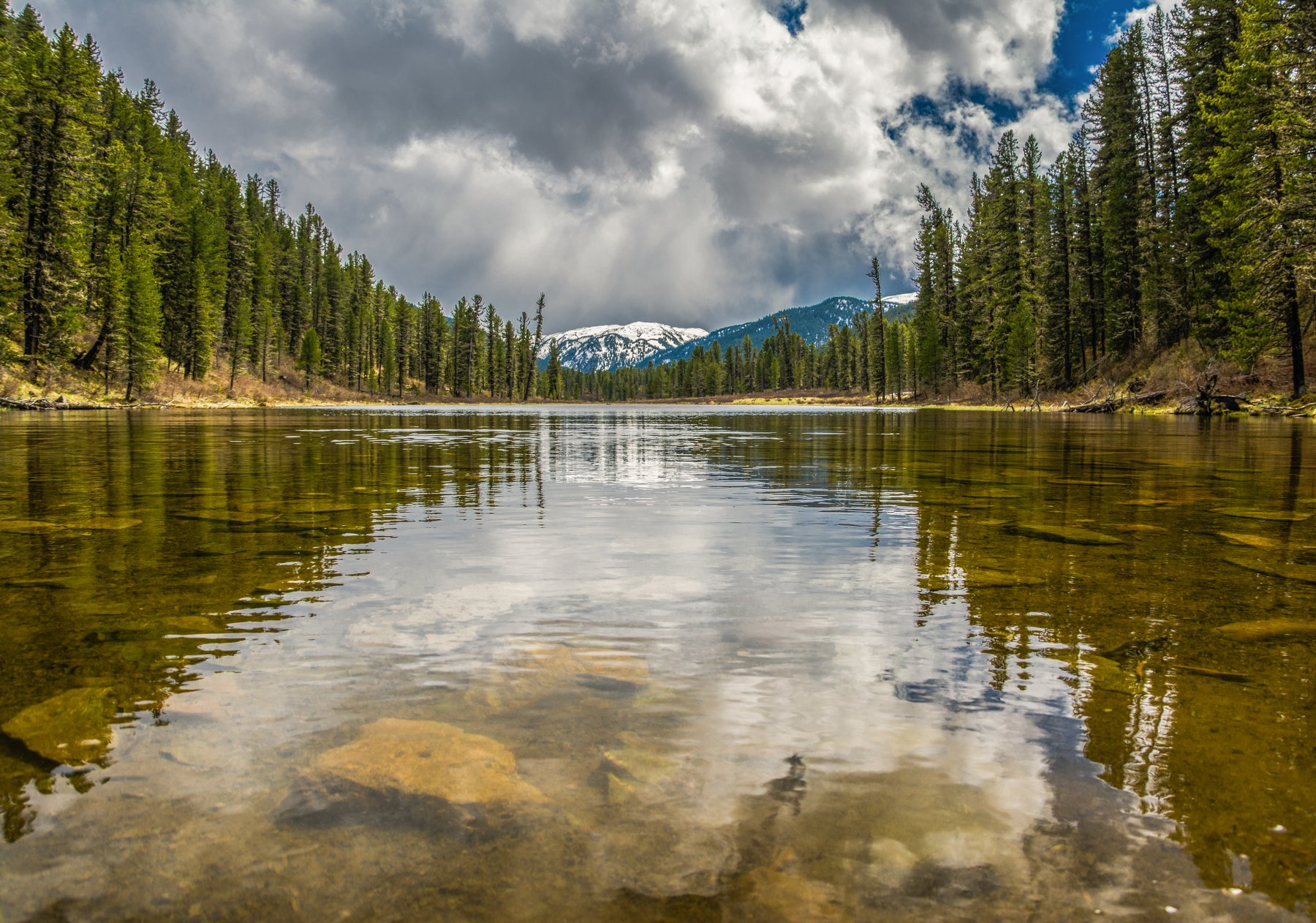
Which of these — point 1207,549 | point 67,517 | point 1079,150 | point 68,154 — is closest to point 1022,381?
point 1079,150

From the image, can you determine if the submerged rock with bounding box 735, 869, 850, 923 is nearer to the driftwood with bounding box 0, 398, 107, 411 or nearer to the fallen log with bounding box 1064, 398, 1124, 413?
the fallen log with bounding box 1064, 398, 1124, 413

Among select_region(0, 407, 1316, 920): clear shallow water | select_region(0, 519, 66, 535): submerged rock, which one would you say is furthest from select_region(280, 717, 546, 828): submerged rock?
select_region(0, 519, 66, 535): submerged rock

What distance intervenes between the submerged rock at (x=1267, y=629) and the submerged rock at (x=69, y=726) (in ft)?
19.2

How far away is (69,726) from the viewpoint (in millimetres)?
3209

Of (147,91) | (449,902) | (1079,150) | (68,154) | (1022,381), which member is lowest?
(449,902)

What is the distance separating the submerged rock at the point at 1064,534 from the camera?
7.38 metres

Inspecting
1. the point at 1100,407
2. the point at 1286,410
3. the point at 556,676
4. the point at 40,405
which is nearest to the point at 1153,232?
the point at 1100,407

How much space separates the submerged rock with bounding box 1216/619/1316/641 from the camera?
175 inches

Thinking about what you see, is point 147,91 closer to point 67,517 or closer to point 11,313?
point 11,313

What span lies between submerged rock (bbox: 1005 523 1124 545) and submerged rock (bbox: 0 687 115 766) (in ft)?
25.0

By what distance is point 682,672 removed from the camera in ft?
13.0

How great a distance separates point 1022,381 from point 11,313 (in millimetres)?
69353

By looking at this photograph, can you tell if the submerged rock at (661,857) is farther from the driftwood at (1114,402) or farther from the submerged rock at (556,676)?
the driftwood at (1114,402)

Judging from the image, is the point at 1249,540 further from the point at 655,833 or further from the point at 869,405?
the point at 869,405
